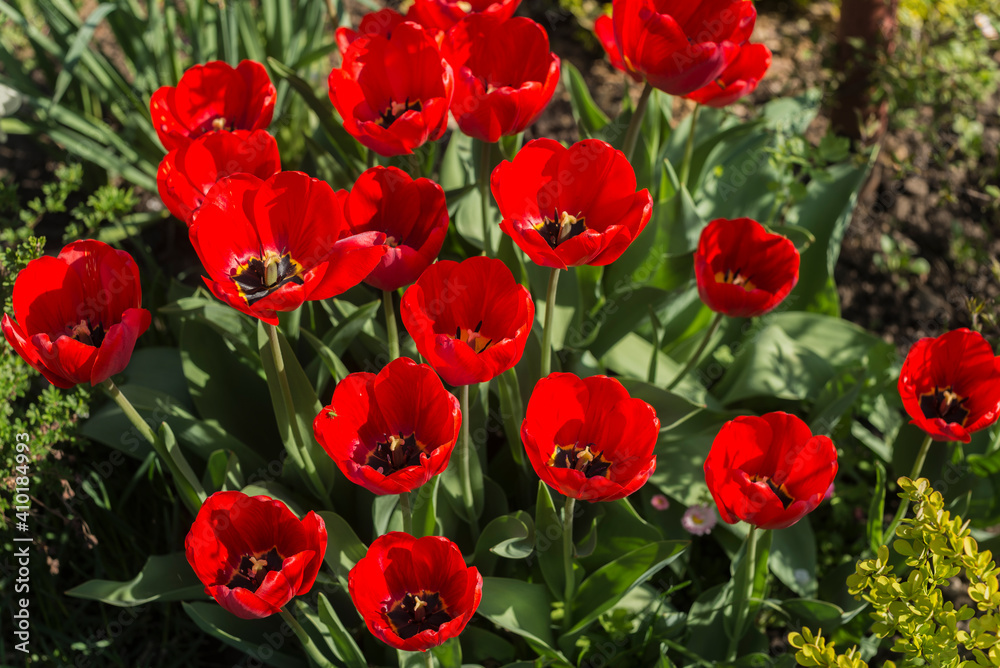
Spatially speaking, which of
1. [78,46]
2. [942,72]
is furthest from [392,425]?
[942,72]

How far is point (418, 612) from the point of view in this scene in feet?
4.22

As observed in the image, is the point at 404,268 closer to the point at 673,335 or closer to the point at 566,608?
the point at 566,608

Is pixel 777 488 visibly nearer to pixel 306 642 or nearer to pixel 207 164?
pixel 306 642

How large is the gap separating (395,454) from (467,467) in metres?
0.25

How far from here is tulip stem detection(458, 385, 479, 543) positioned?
141 centimetres

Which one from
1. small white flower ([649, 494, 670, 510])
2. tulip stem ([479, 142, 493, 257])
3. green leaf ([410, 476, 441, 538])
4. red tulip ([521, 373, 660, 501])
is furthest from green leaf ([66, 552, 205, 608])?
small white flower ([649, 494, 670, 510])

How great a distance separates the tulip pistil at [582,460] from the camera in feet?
4.46

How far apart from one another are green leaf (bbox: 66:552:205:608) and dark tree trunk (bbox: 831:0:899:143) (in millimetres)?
2358

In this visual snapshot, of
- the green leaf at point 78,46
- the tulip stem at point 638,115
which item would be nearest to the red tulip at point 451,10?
the tulip stem at point 638,115

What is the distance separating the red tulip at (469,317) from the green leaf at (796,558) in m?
1.02

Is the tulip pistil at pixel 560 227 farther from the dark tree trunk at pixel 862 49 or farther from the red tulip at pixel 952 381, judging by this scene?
the dark tree trunk at pixel 862 49

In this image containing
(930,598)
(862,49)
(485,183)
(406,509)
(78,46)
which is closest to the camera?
(930,598)

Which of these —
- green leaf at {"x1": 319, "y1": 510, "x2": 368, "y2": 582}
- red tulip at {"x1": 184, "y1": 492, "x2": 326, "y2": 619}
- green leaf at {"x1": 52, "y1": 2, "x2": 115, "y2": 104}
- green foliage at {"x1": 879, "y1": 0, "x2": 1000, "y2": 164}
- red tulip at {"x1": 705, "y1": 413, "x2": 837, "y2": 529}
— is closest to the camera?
red tulip at {"x1": 184, "y1": 492, "x2": 326, "y2": 619}

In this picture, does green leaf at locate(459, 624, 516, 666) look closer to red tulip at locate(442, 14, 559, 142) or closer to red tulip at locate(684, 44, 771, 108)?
red tulip at locate(442, 14, 559, 142)
